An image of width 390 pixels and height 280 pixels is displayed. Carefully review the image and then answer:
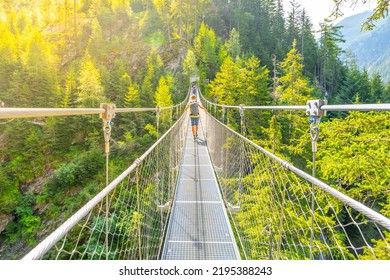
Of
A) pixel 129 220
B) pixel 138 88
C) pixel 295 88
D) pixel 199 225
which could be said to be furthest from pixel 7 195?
pixel 129 220

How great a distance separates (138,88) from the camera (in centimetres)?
1738

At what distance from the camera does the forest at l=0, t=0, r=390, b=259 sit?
6.97 m

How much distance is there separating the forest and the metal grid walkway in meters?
1.23

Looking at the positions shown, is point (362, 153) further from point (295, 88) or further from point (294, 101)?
point (295, 88)

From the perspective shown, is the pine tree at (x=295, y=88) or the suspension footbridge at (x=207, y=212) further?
the pine tree at (x=295, y=88)

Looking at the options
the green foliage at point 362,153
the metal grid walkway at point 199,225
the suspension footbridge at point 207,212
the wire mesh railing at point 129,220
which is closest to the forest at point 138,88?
the green foliage at point 362,153

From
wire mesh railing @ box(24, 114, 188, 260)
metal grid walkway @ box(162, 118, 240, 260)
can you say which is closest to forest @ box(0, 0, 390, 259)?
metal grid walkway @ box(162, 118, 240, 260)

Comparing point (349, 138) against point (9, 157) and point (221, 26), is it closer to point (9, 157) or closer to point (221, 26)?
point (9, 157)

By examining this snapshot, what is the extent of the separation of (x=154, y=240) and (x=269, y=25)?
32.2 metres

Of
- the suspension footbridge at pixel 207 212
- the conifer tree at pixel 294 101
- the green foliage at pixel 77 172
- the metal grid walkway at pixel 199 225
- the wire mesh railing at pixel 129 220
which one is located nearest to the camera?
the wire mesh railing at pixel 129 220

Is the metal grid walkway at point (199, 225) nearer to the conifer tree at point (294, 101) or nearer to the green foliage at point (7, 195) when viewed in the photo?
the conifer tree at point (294, 101)

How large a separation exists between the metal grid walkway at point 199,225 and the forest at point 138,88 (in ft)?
4.02

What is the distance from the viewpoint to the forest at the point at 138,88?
22.9ft
